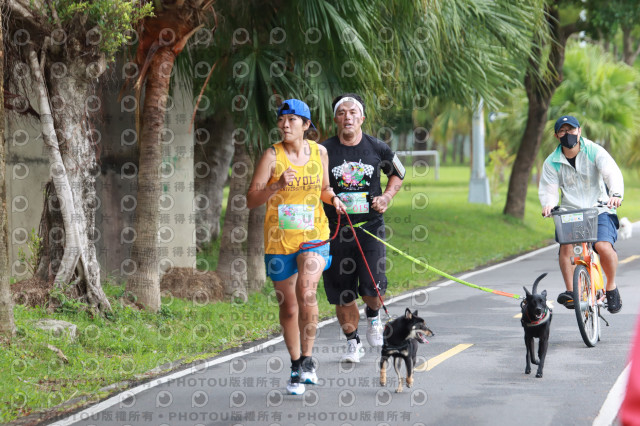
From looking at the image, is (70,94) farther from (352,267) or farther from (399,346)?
(399,346)

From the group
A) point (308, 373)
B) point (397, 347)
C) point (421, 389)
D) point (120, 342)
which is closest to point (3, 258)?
point (120, 342)

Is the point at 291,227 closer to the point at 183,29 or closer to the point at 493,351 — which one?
the point at 493,351

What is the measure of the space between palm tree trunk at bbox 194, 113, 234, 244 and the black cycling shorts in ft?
35.7

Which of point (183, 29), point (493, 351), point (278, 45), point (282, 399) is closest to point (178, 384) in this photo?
point (282, 399)

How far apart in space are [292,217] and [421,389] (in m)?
1.64

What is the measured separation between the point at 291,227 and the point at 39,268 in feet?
14.0

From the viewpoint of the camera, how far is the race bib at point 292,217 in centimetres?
651

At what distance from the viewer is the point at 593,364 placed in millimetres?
7562

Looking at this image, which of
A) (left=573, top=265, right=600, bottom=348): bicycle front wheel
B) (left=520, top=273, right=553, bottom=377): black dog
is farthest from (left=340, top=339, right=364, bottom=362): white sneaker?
(left=573, top=265, right=600, bottom=348): bicycle front wheel

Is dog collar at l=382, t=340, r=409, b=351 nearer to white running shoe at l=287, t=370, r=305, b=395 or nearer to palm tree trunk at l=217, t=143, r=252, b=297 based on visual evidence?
white running shoe at l=287, t=370, r=305, b=395

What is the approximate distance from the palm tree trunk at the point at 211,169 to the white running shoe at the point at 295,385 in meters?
11.8

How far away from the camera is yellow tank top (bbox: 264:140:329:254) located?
650cm

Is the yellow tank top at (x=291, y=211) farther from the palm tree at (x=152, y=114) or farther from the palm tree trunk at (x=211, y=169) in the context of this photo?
the palm tree trunk at (x=211, y=169)

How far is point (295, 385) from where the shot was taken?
21.7 feet
